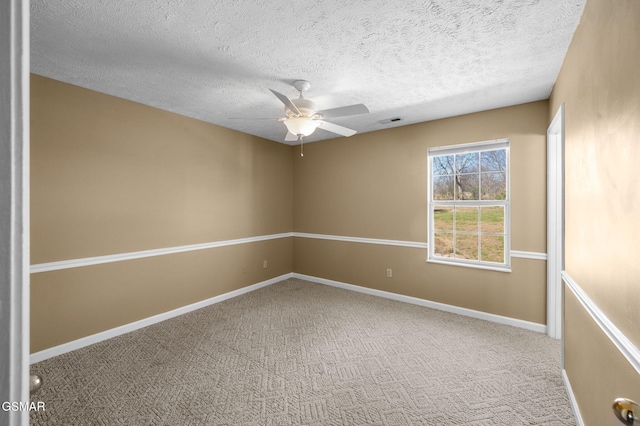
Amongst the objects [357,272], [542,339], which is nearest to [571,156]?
[542,339]

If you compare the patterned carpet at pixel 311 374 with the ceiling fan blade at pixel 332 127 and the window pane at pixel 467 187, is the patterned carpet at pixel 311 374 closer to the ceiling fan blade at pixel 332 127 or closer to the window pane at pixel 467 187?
the window pane at pixel 467 187

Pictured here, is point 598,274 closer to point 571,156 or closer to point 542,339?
point 571,156

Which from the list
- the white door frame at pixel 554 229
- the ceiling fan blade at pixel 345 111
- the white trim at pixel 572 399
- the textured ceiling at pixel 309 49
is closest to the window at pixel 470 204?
the white door frame at pixel 554 229

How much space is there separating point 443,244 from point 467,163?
1.13 meters

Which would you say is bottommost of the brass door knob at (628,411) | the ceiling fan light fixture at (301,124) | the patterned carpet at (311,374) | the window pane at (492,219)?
the patterned carpet at (311,374)

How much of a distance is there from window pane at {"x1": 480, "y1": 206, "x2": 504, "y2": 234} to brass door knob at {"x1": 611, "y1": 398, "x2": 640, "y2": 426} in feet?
9.72

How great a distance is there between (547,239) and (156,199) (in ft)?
14.8

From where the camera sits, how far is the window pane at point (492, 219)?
11.7 ft

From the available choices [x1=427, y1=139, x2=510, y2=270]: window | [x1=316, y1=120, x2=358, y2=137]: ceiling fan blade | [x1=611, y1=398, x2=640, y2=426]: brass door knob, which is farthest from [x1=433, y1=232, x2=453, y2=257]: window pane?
[x1=611, y1=398, x2=640, y2=426]: brass door knob

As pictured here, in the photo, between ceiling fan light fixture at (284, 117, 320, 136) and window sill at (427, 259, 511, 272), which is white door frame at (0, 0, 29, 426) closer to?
ceiling fan light fixture at (284, 117, 320, 136)

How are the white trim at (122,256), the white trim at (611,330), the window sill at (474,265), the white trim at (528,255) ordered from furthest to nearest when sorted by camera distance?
1. the window sill at (474,265)
2. the white trim at (528,255)
3. the white trim at (122,256)
4. the white trim at (611,330)

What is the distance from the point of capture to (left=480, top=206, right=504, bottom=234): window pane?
356cm

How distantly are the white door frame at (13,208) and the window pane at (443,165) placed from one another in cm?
411

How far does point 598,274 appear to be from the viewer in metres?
1.53
